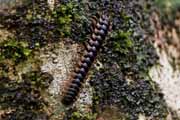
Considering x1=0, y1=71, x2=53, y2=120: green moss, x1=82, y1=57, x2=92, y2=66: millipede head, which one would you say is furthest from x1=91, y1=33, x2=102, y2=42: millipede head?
x1=0, y1=71, x2=53, y2=120: green moss

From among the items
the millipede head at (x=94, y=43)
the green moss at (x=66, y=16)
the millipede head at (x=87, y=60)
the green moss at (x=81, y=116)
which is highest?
the green moss at (x=66, y=16)

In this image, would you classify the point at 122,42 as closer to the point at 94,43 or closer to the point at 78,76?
the point at 94,43

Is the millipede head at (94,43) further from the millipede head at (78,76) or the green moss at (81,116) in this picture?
the green moss at (81,116)

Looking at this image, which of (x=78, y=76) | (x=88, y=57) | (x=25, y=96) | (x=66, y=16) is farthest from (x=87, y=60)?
(x=25, y=96)

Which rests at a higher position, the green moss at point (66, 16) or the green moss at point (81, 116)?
the green moss at point (66, 16)

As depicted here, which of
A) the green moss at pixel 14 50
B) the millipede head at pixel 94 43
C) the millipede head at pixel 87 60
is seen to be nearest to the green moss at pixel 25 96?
the green moss at pixel 14 50

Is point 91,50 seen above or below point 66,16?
below

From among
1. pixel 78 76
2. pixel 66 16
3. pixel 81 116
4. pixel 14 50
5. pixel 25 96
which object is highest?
pixel 66 16

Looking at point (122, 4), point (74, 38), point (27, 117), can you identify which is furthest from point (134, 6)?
point (27, 117)

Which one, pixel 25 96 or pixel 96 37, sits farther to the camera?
pixel 96 37

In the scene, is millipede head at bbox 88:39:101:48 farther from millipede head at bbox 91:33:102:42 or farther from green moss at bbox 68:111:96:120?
green moss at bbox 68:111:96:120
